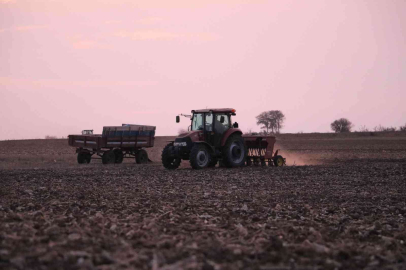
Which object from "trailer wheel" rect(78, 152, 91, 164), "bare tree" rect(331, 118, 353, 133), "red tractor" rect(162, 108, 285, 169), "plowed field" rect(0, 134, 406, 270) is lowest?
"plowed field" rect(0, 134, 406, 270)

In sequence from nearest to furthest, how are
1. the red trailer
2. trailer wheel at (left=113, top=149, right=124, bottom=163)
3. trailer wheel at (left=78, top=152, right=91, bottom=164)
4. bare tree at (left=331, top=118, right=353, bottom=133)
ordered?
the red trailer → trailer wheel at (left=78, top=152, right=91, bottom=164) → trailer wheel at (left=113, top=149, right=124, bottom=163) → bare tree at (left=331, top=118, right=353, bottom=133)

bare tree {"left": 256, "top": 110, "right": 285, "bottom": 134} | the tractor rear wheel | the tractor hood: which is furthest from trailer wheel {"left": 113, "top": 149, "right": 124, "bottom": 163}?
bare tree {"left": 256, "top": 110, "right": 285, "bottom": 134}

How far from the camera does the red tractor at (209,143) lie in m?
22.6

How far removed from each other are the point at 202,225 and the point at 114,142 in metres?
21.2

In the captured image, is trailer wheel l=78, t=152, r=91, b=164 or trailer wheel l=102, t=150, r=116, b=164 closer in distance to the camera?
trailer wheel l=102, t=150, r=116, b=164

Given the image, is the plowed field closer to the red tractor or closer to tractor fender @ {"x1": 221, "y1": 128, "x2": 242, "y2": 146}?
the red tractor

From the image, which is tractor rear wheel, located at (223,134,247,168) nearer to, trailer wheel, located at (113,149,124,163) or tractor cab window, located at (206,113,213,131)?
tractor cab window, located at (206,113,213,131)

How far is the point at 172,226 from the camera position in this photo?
321 inches

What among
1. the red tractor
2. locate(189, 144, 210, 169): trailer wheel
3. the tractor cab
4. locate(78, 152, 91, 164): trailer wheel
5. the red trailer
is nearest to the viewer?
locate(189, 144, 210, 169): trailer wheel

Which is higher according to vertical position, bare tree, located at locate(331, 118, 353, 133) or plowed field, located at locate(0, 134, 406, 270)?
bare tree, located at locate(331, 118, 353, 133)

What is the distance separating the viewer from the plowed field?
584 centimetres

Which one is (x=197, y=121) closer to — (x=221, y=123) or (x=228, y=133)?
(x=221, y=123)

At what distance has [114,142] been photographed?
2889 centimetres

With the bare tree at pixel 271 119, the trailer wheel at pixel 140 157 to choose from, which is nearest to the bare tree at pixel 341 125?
the bare tree at pixel 271 119
